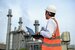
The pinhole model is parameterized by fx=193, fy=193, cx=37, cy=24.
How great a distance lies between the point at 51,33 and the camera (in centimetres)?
356

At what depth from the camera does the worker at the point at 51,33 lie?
3.52 m

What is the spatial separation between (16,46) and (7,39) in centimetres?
228

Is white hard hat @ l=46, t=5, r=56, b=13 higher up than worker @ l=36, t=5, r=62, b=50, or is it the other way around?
white hard hat @ l=46, t=5, r=56, b=13

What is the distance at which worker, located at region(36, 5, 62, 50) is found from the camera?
3.52 meters

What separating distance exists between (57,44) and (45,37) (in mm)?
256

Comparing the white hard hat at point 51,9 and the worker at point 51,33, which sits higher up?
the white hard hat at point 51,9

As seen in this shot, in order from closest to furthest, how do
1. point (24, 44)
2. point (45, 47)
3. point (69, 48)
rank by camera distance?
point (45, 47) < point (69, 48) < point (24, 44)

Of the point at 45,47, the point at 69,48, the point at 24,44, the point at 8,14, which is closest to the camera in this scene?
the point at 45,47

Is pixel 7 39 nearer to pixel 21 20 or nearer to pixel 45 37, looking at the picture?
pixel 21 20

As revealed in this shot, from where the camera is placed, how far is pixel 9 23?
1521 inches

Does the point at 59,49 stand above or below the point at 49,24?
below

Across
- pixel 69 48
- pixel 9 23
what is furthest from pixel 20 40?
pixel 69 48

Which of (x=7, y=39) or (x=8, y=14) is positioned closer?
(x=7, y=39)

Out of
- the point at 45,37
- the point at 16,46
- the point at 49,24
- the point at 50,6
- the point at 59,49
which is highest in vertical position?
the point at 50,6
